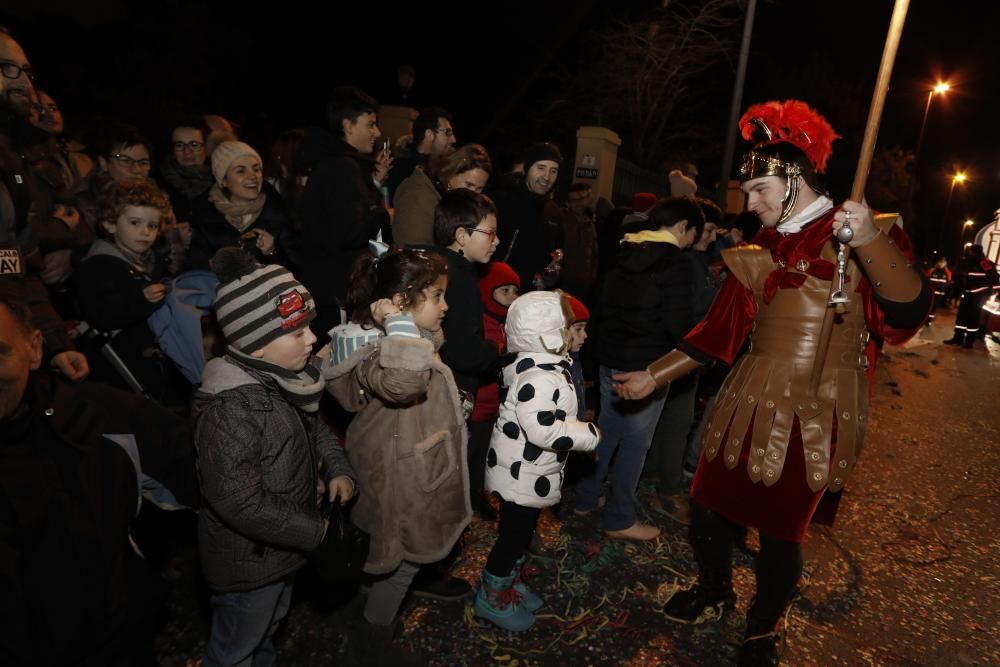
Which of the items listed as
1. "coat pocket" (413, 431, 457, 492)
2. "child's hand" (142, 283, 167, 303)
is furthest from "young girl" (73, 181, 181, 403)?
"coat pocket" (413, 431, 457, 492)

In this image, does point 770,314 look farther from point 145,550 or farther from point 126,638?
point 145,550

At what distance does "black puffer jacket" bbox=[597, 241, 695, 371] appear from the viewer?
11.1 ft

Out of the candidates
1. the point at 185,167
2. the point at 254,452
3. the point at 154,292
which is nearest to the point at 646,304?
the point at 254,452

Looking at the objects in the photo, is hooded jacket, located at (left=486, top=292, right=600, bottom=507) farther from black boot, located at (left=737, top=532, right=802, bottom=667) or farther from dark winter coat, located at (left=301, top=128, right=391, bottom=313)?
dark winter coat, located at (left=301, top=128, right=391, bottom=313)

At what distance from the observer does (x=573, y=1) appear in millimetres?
20859

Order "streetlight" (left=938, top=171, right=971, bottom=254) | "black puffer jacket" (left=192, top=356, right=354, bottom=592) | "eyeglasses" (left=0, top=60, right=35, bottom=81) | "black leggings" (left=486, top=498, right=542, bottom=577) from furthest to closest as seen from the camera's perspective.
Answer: "streetlight" (left=938, top=171, right=971, bottom=254), "eyeglasses" (left=0, top=60, right=35, bottom=81), "black leggings" (left=486, top=498, right=542, bottom=577), "black puffer jacket" (left=192, top=356, right=354, bottom=592)

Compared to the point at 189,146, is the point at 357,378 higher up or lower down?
lower down

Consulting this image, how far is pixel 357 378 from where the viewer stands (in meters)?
2.30

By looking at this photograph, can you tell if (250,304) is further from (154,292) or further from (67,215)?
(67,215)

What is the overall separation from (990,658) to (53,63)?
15.7 m

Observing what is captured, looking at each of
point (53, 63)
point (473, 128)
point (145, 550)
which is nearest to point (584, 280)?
point (145, 550)

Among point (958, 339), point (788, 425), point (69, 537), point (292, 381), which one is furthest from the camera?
point (958, 339)

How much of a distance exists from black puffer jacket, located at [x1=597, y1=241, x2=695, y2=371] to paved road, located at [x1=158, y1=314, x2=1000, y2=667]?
1.14m

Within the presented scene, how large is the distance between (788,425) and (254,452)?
6.75 ft
